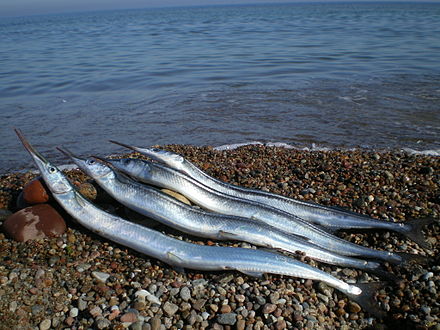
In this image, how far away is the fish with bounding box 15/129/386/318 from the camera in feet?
13.3

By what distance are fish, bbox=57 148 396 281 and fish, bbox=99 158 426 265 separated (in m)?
0.20

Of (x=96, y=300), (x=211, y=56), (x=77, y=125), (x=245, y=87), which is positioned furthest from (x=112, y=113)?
(x=211, y=56)

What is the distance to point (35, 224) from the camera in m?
4.86

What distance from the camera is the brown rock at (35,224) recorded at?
4.82 meters

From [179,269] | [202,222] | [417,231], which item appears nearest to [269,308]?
[179,269]

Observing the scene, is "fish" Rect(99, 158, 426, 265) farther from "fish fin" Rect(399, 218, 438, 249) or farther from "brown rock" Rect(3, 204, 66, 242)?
"brown rock" Rect(3, 204, 66, 242)

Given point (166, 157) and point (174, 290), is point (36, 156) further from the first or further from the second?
point (174, 290)

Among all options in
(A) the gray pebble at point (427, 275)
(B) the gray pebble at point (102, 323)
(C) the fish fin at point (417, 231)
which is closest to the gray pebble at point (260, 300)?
(B) the gray pebble at point (102, 323)

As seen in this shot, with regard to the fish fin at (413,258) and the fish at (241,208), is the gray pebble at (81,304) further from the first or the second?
the fish fin at (413,258)

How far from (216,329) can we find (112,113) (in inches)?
407

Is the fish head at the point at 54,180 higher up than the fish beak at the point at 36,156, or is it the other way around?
the fish beak at the point at 36,156

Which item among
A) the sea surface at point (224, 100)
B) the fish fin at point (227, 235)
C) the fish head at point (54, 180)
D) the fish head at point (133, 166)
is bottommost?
the sea surface at point (224, 100)

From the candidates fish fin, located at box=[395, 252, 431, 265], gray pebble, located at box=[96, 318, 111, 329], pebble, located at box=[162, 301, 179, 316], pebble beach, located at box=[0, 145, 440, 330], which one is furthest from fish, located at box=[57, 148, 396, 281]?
gray pebble, located at box=[96, 318, 111, 329]

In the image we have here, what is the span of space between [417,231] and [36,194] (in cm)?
521
